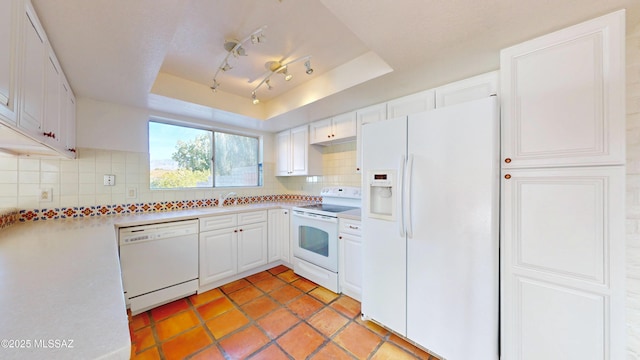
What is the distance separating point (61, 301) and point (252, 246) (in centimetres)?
225

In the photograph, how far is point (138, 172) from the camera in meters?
2.50

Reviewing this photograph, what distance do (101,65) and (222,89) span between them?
1126mm

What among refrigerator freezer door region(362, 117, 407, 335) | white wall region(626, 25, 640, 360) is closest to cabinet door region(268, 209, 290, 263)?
refrigerator freezer door region(362, 117, 407, 335)

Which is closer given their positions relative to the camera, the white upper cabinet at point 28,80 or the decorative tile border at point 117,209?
the white upper cabinet at point 28,80

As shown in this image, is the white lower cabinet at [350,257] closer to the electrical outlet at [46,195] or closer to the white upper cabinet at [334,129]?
the white upper cabinet at [334,129]

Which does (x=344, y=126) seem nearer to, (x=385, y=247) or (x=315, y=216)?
(x=315, y=216)

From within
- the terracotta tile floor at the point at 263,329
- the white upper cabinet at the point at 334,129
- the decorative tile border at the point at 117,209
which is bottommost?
the terracotta tile floor at the point at 263,329

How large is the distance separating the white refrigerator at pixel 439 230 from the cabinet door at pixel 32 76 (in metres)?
1.98

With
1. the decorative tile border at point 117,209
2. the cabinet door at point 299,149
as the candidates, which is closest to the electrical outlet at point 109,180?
the decorative tile border at point 117,209

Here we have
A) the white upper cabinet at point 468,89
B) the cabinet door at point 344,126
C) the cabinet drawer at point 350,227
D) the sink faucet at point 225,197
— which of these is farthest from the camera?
the sink faucet at point 225,197

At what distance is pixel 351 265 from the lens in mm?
2270

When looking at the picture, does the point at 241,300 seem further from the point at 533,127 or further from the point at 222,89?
the point at 533,127

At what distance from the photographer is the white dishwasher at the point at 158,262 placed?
1.98 m

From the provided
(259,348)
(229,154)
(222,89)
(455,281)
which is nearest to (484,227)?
(455,281)
